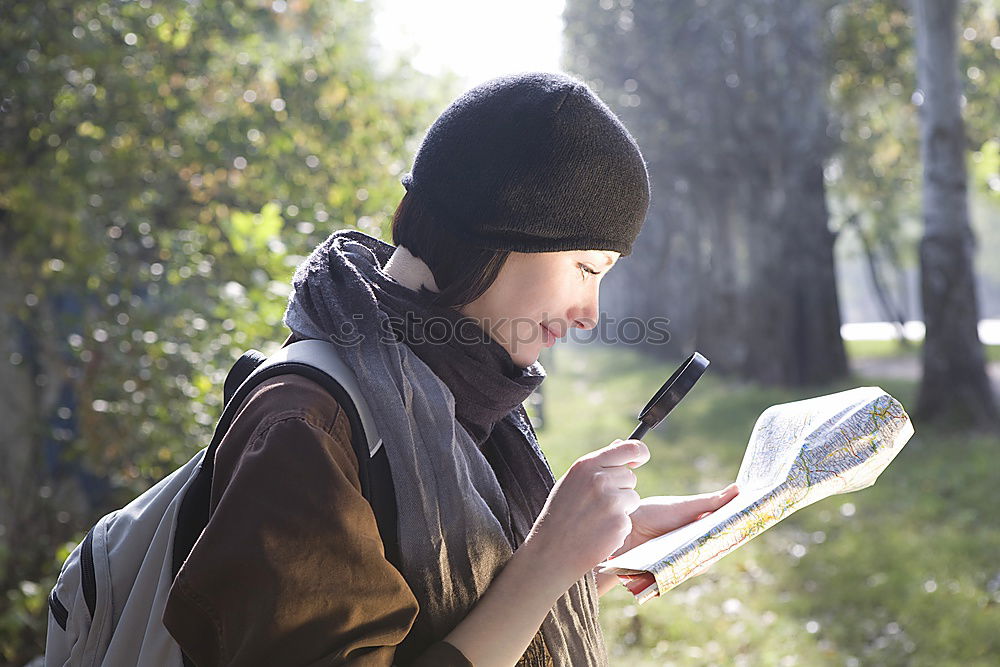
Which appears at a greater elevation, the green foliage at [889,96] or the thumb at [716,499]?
the thumb at [716,499]

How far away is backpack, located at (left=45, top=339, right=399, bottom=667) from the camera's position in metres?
1.61

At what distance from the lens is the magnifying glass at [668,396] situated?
1.89 meters

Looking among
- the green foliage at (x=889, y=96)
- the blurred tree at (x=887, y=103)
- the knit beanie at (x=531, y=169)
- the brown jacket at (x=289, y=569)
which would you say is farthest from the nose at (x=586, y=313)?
the green foliage at (x=889, y=96)

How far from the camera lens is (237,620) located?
1439 millimetres

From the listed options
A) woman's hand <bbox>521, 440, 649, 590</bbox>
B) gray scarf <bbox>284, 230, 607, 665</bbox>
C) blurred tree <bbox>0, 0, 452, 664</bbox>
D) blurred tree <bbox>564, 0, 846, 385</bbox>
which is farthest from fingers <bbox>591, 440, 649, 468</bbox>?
blurred tree <bbox>564, 0, 846, 385</bbox>

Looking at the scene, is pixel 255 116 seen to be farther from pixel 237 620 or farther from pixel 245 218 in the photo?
pixel 237 620

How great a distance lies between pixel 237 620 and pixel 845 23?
15.5m

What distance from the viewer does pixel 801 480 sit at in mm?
1880

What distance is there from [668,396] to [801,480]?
0.29 m

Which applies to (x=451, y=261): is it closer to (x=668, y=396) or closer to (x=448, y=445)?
(x=448, y=445)

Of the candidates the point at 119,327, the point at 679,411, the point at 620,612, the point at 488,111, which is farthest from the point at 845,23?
the point at 488,111

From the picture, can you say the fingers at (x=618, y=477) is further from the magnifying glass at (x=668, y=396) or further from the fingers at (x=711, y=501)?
the fingers at (x=711, y=501)

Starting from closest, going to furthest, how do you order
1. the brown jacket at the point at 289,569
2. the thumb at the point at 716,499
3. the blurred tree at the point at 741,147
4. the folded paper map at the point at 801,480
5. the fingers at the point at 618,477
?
1. the brown jacket at the point at 289,569
2. the fingers at the point at 618,477
3. the folded paper map at the point at 801,480
4. the thumb at the point at 716,499
5. the blurred tree at the point at 741,147

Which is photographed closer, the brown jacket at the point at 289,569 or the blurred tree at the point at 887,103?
the brown jacket at the point at 289,569
